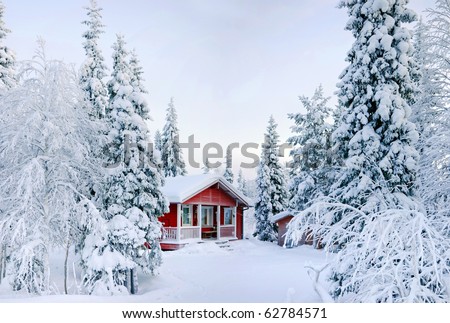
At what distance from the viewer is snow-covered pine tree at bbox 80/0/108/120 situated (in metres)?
11.5

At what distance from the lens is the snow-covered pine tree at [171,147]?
11.3 meters

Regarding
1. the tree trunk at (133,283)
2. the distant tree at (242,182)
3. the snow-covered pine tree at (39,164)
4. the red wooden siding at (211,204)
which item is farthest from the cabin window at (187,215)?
the distant tree at (242,182)

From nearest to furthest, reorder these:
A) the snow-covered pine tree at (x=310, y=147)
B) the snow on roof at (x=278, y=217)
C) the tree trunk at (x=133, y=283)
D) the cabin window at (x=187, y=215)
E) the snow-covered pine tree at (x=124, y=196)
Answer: the snow-covered pine tree at (x=124, y=196), the tree trunk at (x=133, y=283), the snow-covered pine tree at (x=310, y=147), the cabin window at (x=187, y=215), the snow on roof at (x=278, y=217)

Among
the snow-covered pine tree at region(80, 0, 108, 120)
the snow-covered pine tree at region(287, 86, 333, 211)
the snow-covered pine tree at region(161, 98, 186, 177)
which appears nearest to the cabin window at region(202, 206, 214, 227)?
the snow-covered pine tree at region(161, 98, 186, 177)

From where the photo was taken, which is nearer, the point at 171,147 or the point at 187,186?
the point at 171,147

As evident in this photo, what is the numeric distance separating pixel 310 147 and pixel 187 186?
6.15m

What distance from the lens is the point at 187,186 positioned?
1805cm

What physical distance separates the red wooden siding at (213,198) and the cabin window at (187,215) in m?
1.05

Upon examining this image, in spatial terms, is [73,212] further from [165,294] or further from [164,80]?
[164,80]

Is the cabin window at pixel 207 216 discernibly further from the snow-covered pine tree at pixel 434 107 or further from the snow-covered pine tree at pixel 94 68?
the snow-covered pine tree at pixel 434 107

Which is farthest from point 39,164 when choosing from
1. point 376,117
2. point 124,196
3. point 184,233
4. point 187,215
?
point 187,215

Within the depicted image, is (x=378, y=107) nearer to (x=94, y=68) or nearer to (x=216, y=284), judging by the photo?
A: (x=216, y=284)
